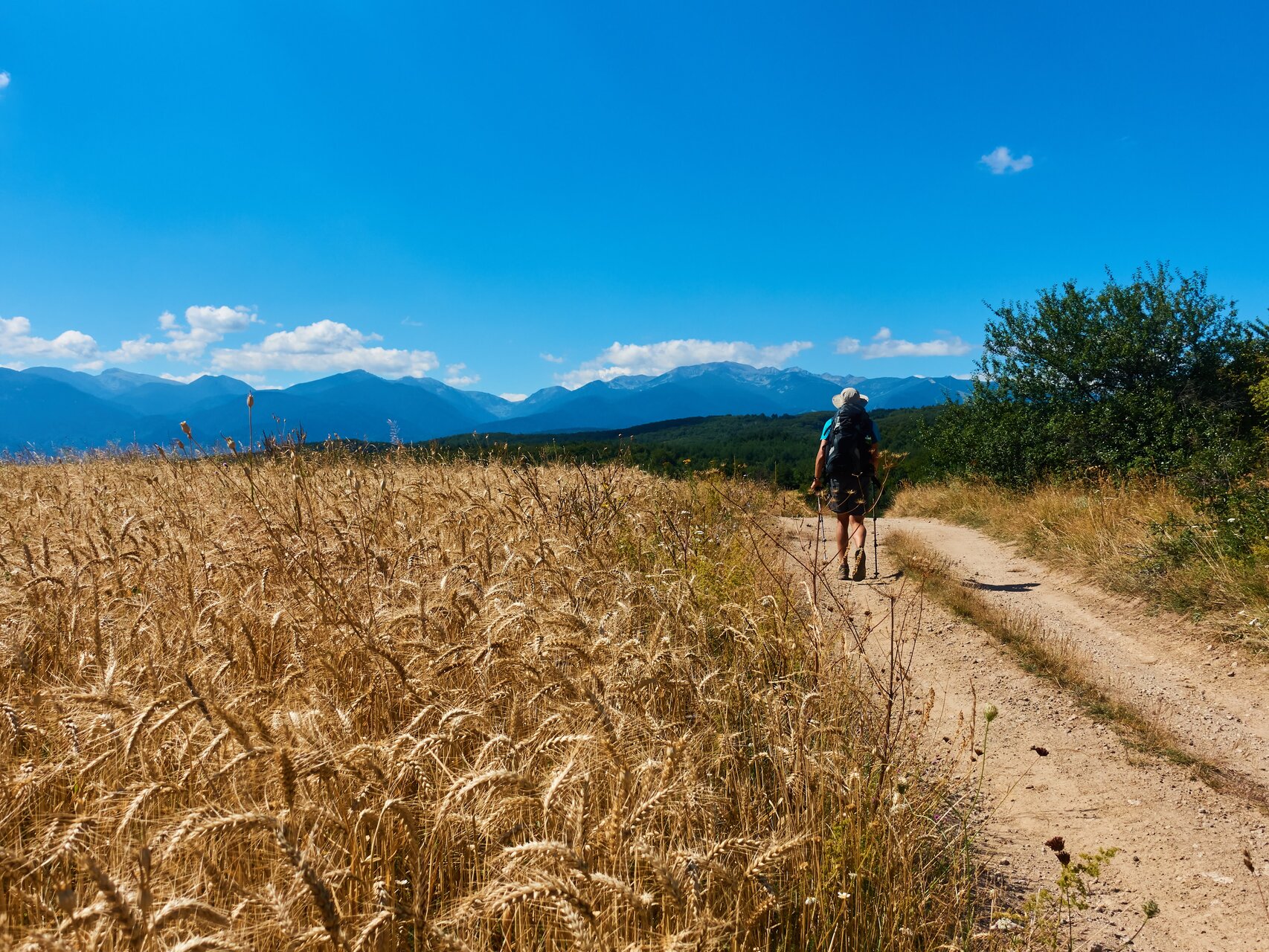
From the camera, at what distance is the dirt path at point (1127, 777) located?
299 centimetres

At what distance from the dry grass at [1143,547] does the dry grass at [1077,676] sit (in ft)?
4.94

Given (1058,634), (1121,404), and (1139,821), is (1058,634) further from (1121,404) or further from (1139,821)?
(1121,404)

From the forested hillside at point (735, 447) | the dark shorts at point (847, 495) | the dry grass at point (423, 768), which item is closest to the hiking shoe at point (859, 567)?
the dark shorts at point (847, 495)

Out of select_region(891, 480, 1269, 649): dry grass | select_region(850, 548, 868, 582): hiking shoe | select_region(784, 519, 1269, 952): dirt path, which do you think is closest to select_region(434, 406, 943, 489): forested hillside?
select_region(850, 548, 868, 582): hiking shoe

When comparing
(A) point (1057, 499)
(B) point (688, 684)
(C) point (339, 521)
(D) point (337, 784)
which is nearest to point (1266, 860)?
(B) point (688, 684)

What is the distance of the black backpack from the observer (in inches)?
363

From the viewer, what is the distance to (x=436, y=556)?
15.6 ft

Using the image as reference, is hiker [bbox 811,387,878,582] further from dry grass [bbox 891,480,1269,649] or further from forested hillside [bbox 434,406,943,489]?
dry grass [bbox 891,480,1269,649]

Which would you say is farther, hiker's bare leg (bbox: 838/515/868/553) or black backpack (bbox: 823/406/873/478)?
black backpack (bbox: 823/406/873/478)

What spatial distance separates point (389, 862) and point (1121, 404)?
18863 millimetres

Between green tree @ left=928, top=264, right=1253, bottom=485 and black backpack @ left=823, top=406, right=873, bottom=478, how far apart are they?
27.7 feet

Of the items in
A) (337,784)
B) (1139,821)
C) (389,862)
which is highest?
(337,784)

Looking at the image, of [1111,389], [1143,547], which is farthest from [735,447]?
[1143,547]

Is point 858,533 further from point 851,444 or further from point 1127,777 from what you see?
point 1127,777
